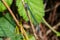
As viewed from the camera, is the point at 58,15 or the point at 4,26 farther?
the point at 58,15

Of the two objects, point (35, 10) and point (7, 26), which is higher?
point (35, 10)

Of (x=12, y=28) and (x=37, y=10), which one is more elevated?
(x=37, y=10)

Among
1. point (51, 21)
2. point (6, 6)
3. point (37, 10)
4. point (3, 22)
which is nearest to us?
point (6, 6)

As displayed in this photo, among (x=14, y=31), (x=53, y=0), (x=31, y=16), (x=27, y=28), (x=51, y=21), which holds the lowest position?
(x=14, y=31)

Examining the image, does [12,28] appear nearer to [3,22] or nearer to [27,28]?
[3,22]

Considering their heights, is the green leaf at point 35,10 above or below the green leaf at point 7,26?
above

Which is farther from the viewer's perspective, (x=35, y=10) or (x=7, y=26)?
(x=35, y=10)

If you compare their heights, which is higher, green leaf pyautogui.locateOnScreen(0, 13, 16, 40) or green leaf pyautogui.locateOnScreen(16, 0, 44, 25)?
green leaf pyautogui.locateOnScreen(16, 0, 44, 25)

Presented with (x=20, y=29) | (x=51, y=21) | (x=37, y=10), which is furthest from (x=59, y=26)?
(x=20, y=29)
